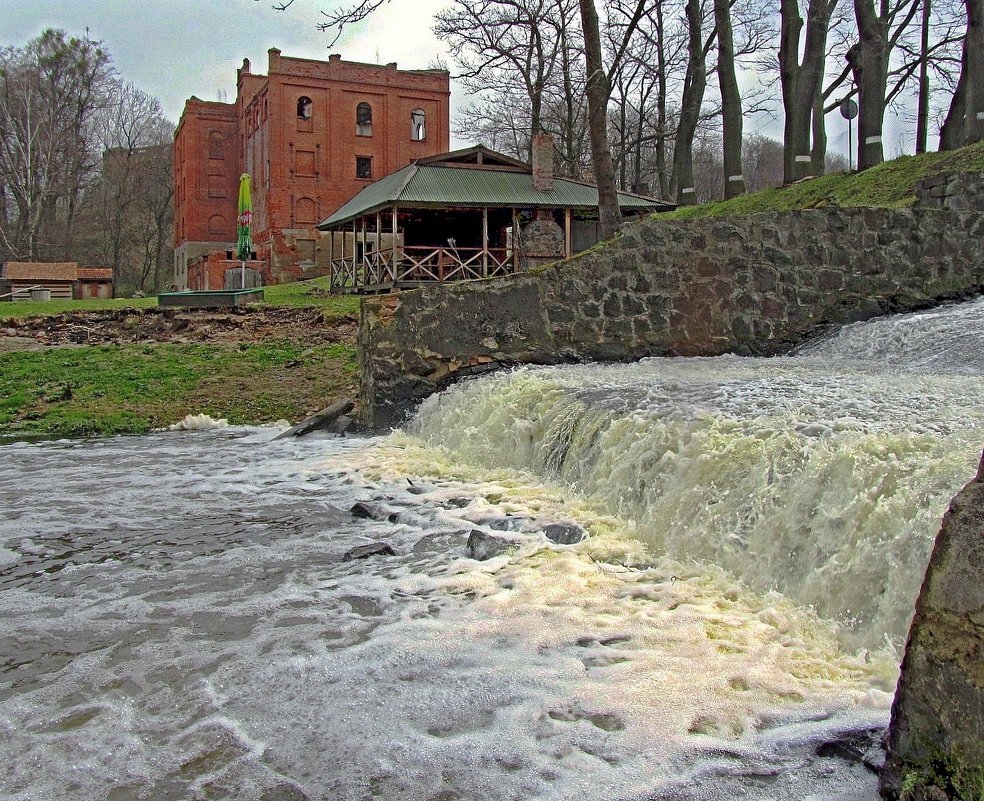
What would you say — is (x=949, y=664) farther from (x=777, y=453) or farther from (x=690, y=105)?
(x=690, y=105)

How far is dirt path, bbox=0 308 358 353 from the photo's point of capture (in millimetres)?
15938

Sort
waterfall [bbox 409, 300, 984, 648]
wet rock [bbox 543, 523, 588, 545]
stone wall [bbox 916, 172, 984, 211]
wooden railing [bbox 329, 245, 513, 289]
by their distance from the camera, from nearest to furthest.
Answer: waterfall [bbox 409, 300, 984, 648] < wet rock [bbox 543, 523, 588, 545] < stone wall [bbox 916, 172, 984, 211] < wooden railing [bbox 329, 245, 513, 289]

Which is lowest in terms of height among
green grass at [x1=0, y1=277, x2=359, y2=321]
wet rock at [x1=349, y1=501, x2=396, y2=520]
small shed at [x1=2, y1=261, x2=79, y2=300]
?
wet rock at [x1=349, y1=501, x2=396, y2=520]

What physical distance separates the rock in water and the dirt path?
13457 millimetres

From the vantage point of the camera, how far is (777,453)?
4.73 m

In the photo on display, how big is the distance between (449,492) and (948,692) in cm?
482

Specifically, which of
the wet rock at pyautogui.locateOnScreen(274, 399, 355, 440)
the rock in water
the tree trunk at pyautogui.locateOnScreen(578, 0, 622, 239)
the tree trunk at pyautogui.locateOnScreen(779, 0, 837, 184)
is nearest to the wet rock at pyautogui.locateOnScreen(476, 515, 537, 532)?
the rock in water

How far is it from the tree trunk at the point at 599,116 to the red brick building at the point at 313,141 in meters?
24.3

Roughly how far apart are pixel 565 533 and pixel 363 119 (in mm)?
42935

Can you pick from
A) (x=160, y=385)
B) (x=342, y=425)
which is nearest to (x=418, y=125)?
(x=160, y=385)

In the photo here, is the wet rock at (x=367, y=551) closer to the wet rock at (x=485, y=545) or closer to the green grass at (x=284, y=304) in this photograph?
the wet rock at (x=485, y=545)

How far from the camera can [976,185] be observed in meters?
11.3

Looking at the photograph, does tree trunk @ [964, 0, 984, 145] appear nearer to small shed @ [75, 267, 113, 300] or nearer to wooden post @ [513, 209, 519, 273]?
wooden post @ [513, 209, 519, 273]

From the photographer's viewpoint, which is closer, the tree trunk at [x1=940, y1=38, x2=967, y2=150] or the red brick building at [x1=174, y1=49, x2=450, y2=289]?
the tree trunk at [x1=940, y1=38, x2=967, y2=150]
